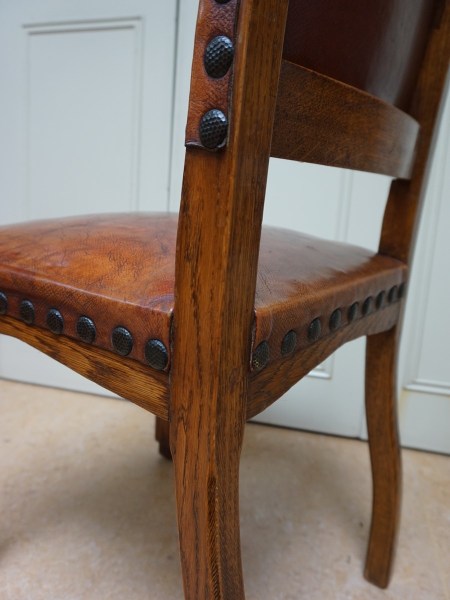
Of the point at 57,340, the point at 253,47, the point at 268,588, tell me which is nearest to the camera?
the point at 253,47

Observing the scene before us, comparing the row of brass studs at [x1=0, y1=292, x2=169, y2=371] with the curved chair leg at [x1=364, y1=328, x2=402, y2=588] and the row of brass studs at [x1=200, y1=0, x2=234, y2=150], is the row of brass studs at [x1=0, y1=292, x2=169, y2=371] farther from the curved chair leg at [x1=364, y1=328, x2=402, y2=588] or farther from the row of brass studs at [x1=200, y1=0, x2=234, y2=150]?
the curved chair leg at [x1=364, y1=328, x2=402, y2=588]

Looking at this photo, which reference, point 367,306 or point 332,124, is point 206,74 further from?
point 367,306

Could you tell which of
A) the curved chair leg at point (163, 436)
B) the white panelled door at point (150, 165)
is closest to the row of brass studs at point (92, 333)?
the curved chair leg at point (163, 436)

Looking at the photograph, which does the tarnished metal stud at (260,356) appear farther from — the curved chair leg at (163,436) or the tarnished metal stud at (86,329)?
the curved chair leg at (163,436)

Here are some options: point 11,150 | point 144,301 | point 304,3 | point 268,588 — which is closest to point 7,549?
point 268,588

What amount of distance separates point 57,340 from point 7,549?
523 millimetres

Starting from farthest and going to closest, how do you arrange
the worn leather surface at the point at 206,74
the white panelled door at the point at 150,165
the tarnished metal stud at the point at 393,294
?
the white panelled door at the point at 150,165, the tarnished metal stud at the point at 393,294, the worn leather surface at the point at 206,74

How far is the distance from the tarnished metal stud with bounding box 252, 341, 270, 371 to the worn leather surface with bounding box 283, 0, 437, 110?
22 centimetres

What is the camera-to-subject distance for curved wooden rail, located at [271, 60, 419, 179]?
365 millimetres

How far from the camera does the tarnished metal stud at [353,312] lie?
0.54m

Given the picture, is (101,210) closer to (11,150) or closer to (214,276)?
(11,150)

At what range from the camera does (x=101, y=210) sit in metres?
1.27

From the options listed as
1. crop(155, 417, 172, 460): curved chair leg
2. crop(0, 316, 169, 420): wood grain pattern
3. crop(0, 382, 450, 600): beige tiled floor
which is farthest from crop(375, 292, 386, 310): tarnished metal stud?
crop(155, 417, 172, 460): curved chair leg

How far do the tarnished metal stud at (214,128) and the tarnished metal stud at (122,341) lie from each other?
0.51ft
